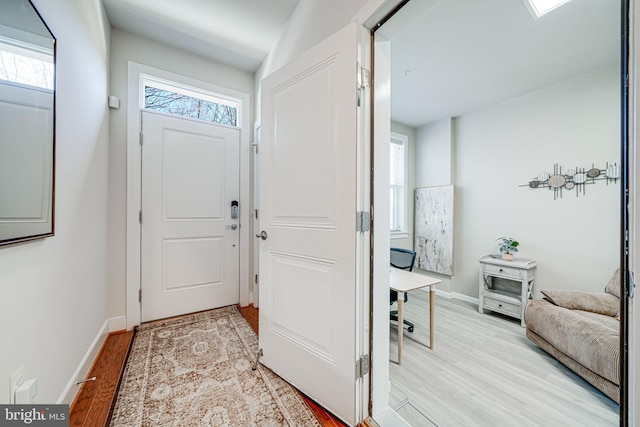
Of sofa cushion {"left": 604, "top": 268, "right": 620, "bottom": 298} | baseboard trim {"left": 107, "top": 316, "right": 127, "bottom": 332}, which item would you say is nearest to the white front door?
baseboard trim {"left": 107, "top": 316, "right": 127, "bottom": 332}

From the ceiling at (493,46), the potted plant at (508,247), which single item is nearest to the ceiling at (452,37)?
the ceiling at (493,46)

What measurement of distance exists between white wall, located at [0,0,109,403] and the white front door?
0.35m

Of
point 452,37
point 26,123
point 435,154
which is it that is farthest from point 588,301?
point 26,123

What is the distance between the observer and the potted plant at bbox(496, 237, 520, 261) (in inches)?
112

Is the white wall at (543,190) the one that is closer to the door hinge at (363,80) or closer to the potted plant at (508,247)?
the potted plant at (508,247)

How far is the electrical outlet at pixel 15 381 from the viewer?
936 mm

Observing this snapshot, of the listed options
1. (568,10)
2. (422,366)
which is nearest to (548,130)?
(568,10)

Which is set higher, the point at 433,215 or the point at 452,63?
the point at 452,63

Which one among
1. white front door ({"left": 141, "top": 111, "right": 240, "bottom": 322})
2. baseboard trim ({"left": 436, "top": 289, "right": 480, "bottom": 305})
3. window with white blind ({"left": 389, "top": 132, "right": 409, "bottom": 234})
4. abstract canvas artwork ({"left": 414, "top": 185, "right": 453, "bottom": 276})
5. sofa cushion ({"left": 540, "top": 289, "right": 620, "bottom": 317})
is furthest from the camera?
window with white blind ({"left": 389, "top": 132, "right": 409, "bottom": 234})

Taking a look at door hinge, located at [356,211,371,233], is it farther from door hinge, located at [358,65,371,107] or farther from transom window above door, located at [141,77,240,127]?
transom window above door, located at [141,77,240,127]

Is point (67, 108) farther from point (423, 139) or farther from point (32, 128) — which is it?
point (423, 139)

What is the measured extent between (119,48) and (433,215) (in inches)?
163

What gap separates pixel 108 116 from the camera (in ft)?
7.20

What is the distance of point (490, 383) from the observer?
1.74 metres
